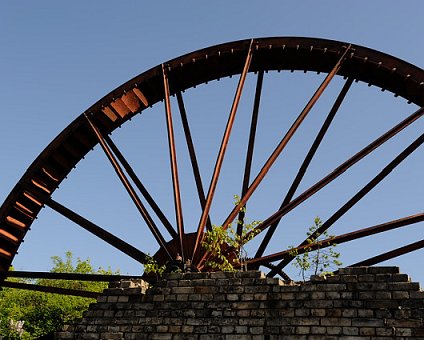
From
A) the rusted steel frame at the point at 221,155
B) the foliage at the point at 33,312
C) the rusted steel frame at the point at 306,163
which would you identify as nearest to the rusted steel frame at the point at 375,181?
the rusted steel frame at the point at 306,163

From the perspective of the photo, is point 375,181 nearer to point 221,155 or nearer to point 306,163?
point 306,163

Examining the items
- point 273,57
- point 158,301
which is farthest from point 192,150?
point 158,301

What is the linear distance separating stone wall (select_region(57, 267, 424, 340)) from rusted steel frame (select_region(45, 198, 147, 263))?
112 inches

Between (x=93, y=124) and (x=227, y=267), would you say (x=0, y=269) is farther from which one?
(x=227, y=267)

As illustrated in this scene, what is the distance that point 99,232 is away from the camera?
32.8 ft

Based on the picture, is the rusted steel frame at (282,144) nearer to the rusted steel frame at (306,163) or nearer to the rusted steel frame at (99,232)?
the rusted steel frame at (306,163)

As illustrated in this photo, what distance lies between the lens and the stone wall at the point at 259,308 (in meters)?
5.09

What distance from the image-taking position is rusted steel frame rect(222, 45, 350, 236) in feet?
26.2

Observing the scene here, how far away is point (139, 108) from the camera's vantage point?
10883 mm

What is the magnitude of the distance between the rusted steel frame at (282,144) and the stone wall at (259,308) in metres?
1.88

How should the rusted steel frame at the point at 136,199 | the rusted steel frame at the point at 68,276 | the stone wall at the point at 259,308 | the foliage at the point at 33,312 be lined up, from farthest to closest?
1. the foliage at the point at 33,312
2. the rusted steel frame at the point at 68,276
3. the rusted steel frame at the point at 136,199
4. the stone wall at the point at 259,308

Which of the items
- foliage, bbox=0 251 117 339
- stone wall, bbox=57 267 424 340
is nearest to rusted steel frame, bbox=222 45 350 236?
stone wall, bbox=57 267 424 340

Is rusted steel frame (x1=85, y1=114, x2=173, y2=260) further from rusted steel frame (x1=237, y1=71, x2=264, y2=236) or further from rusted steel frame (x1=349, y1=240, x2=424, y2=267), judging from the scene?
rusted steel frame (x1=349, y1=240, x2=424, y2=267)

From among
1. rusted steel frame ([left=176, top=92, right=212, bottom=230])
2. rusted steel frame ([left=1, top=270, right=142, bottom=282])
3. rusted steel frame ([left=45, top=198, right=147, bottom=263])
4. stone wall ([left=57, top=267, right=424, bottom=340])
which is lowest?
stone wall ([left=57, top=267, right=424, bottom=340])
